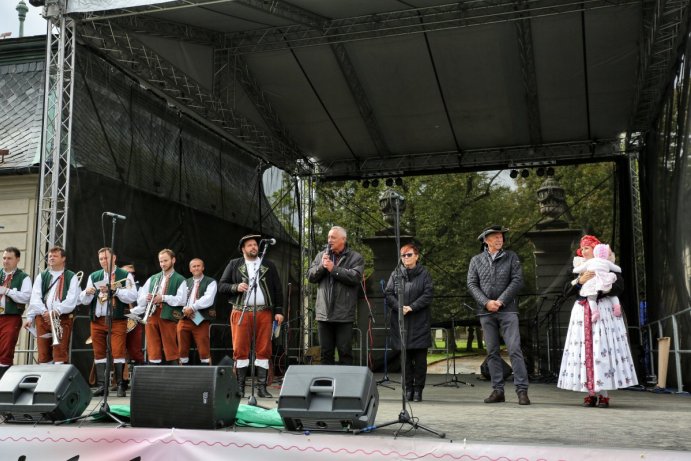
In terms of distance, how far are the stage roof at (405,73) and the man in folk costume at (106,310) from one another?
288 centimetres

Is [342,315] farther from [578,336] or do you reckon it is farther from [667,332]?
[667,332]

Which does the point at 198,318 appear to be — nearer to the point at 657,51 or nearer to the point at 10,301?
the point at 10,301

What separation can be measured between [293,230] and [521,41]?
591cm

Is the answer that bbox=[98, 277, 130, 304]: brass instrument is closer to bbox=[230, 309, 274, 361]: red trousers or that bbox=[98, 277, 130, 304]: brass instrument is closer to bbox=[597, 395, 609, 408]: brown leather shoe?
bbox=[230, 309, 274, 361]: red trousers

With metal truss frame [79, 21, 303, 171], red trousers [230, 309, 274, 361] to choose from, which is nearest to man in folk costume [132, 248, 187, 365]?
red trousers [230, 309, 274, 361]

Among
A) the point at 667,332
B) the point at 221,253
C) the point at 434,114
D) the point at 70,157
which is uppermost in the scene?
the point at 434,114

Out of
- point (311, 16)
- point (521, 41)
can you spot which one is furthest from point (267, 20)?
point (521, 41)

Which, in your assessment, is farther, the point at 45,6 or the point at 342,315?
the point at 45,6

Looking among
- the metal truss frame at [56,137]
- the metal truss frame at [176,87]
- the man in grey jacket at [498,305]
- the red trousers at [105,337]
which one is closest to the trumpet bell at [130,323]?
the red trousers at [105,337]

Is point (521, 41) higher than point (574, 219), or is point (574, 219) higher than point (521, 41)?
point (521, 41)

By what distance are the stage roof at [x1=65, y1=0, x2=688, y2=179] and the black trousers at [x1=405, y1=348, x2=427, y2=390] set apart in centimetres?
437

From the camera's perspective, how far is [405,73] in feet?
33.9

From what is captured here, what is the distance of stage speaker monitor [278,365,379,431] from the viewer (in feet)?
11.7

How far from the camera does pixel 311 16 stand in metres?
8.66
